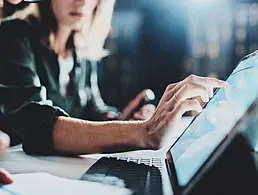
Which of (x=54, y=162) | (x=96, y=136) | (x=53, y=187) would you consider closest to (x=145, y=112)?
(x=96, y=136)

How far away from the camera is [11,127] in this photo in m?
1.19

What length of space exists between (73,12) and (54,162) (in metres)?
0.39

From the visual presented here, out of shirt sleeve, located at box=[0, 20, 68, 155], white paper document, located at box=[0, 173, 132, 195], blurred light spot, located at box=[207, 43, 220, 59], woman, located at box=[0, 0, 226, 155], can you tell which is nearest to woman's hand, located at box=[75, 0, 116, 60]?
woman, located at box=[0, 0, 226, 155]

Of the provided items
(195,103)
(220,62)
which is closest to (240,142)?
(195,103)

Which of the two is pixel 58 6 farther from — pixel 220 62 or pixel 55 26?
pixel 220 62

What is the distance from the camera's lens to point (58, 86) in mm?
1244

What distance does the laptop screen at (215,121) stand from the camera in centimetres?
84

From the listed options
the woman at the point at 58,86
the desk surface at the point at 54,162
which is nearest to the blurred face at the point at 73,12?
the woman at the point at 58,86

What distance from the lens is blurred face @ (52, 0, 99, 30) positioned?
1.20m

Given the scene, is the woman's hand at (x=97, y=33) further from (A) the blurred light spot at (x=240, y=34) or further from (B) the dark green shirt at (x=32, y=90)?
(A) the blurred light spot at (x=240, y=34)

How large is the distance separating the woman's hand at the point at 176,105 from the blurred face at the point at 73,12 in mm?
313

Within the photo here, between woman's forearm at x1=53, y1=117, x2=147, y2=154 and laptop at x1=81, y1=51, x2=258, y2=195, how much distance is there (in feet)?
0.11

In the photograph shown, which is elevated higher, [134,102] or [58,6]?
[58,6]

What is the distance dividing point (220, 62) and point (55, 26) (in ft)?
1.43
